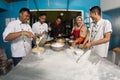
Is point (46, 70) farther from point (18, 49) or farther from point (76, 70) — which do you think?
point (18, 49)

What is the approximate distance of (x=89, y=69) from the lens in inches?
55.4

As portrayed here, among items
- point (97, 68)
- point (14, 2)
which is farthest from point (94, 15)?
point (14, 2)

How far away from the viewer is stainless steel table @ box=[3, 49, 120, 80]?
4.05ft

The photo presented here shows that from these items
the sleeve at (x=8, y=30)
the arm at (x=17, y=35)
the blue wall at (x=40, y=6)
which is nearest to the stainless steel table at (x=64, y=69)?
the arm at (x=17, y=35)

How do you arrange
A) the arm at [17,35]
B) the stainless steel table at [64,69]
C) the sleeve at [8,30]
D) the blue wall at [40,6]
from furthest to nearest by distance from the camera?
the blue wall at [40,6]
the sleeve at [8,30]
the arm at [17,35]
the stainless steel table at [64,69]

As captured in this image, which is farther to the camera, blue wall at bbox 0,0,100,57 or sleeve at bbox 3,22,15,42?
blue wall at bbox 0,0,100,57

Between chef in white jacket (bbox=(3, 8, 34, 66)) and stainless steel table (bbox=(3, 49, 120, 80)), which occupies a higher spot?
chef in white jacket (bbox=(3, 8, 34, 66))

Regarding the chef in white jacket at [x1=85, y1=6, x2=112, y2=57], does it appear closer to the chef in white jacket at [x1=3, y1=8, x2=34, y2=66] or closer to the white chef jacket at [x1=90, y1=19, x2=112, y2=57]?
the white chef jacket at [x1=90, y1=19, x2=112, y2=57]

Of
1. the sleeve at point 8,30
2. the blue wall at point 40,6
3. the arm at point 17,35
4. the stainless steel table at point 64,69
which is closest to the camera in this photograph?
the stainless steel table at point 64,69

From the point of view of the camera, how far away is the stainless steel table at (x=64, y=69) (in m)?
1.24

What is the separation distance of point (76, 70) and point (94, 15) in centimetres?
139

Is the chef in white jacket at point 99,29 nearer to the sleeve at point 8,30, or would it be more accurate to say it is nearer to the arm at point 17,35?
the arm at point 17,35

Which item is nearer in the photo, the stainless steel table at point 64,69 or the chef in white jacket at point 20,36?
the stainless steel table at point 64,69

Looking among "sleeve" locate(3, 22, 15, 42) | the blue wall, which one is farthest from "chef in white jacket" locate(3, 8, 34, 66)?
the blue wall
